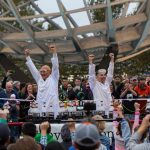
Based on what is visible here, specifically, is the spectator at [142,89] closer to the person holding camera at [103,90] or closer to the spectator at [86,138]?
the person holding camera at [103,90]

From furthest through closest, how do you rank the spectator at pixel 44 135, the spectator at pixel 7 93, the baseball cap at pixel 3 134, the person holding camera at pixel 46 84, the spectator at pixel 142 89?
the spectator at pixel 142 89 < the spectator at pixel 7 93 < the person holding camera at pixel 46 84 < the spectator at pixel 44 135 < the baseball cap at pixel 3 134

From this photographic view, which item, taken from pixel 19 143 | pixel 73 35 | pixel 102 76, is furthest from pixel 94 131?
pixel 73 35

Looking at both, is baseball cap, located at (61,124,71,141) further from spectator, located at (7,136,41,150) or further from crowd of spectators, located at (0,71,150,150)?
spectator, located at (7,136,41,150)

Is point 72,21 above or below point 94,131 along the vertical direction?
above

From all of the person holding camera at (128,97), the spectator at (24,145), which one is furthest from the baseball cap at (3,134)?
the person holding camera at (128,97)

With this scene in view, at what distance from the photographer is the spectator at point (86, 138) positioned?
12.8ft

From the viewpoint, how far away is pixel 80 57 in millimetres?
19781

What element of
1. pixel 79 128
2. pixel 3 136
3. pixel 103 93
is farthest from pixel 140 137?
pixel 103 93

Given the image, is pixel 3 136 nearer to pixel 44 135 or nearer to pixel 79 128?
pixel 79 128

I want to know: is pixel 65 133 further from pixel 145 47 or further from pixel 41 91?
pixel 145 47

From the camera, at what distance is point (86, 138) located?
153 inches

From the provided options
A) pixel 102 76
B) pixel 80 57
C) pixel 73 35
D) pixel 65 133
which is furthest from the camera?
pixel 80 57

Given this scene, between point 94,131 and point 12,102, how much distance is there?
754cm

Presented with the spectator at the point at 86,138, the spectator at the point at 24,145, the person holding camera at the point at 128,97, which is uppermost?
the person holding camera at the point at 128,97
